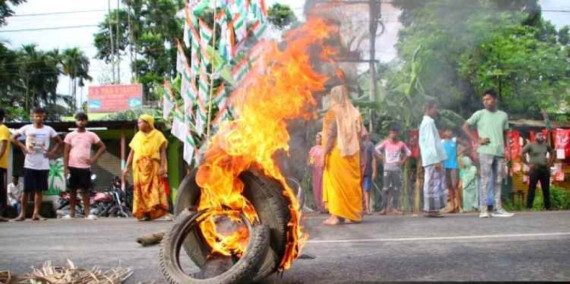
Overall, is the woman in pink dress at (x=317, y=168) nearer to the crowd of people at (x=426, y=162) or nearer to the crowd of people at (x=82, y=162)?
the crowd of people at (x=426, y=162)

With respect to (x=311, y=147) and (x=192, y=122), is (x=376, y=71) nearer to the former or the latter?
(x=311, y=147)

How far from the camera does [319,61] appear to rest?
490cm

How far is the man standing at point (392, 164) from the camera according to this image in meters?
9.90

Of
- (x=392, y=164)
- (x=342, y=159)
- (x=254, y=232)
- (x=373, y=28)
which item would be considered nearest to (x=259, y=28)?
(x=392, y=164)

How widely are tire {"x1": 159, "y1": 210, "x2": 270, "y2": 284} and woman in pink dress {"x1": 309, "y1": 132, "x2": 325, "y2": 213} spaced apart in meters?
7.10

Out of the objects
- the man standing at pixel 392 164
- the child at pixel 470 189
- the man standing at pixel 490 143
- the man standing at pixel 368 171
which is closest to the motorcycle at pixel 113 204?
the man standing at pixel 368 171

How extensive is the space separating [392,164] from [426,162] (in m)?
1.45

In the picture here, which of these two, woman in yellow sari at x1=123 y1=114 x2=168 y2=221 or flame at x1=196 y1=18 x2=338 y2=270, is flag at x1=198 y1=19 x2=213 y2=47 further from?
flame at x1=196 y1=18 x2=338 y2=270

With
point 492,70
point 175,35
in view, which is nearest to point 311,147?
point 492,70

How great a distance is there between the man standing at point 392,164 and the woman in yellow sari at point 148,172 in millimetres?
4079

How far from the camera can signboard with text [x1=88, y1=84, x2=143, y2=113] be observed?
25000mm

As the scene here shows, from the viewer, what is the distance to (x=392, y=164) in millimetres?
9914

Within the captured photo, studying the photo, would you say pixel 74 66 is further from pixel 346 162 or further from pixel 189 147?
pixel 346 162

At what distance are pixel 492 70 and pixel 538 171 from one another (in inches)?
90.1
